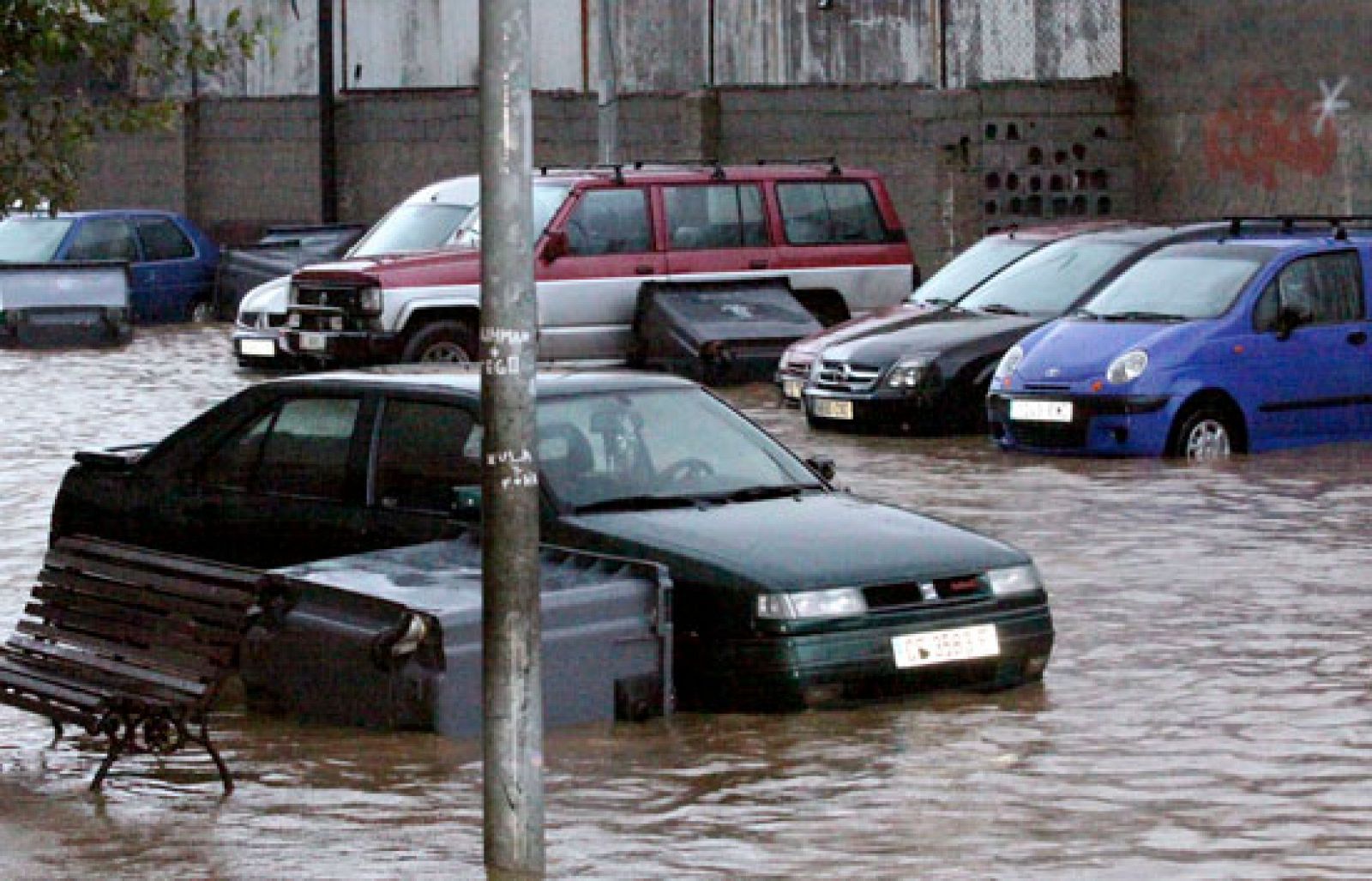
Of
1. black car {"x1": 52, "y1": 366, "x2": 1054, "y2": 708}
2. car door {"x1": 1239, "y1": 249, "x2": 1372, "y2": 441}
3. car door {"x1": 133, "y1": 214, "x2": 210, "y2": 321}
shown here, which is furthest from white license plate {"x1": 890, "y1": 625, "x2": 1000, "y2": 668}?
car door {"x1": 133, "y1": 214, "x2": 210, "y2": 321}

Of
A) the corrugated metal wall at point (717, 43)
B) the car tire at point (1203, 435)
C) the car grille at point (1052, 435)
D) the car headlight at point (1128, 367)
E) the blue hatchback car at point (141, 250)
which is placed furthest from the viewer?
the blue hatchback car at point (141, 250)

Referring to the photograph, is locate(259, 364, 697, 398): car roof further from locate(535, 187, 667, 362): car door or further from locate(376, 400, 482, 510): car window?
locate(535, 187, 667, 362): car door

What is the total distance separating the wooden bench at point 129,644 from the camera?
10008 millimetres

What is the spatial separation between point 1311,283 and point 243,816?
1270 centimetres

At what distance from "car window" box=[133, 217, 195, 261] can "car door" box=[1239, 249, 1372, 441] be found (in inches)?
715

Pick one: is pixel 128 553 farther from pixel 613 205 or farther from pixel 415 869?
pixel 613 205

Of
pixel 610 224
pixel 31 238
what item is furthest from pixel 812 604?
pixel 31 238

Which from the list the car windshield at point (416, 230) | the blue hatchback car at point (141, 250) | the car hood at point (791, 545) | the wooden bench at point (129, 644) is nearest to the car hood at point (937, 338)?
the car windshield at point (416, 230)

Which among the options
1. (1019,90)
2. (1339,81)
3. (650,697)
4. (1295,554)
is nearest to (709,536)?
(650,697)

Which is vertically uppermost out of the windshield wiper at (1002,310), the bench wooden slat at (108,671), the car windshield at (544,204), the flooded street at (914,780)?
the car windshield at (544,204)

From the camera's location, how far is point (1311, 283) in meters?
20.9

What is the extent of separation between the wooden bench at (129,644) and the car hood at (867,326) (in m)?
12.6

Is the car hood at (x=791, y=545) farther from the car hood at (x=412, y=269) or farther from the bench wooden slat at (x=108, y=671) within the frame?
the car hood at (x=412, y=269)

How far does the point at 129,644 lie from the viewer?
34.5ft
